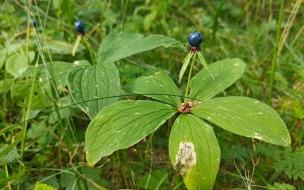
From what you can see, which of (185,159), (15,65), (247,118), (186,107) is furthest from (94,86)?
(15,65)

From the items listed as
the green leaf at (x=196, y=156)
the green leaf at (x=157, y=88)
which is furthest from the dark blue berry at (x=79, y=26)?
the green leaf at (x=196, y=156)

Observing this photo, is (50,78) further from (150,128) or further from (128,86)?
(150,128)

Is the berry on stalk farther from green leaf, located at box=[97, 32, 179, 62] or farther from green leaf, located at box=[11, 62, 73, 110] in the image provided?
green leaf, located at box=[11, 62, 73, 110]

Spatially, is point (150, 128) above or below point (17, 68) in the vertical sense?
below

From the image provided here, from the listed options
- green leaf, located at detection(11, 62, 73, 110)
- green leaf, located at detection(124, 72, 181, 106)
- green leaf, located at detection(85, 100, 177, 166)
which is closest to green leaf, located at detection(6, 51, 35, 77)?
green leaf, located at detection(11, 62, 73, 110)

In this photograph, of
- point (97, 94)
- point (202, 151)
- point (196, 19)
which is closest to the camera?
point (202, 151)

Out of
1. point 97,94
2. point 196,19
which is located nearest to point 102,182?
point 97,94

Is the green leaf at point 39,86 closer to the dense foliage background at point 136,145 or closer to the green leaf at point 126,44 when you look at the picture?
the dense foliage background at point 136,145
